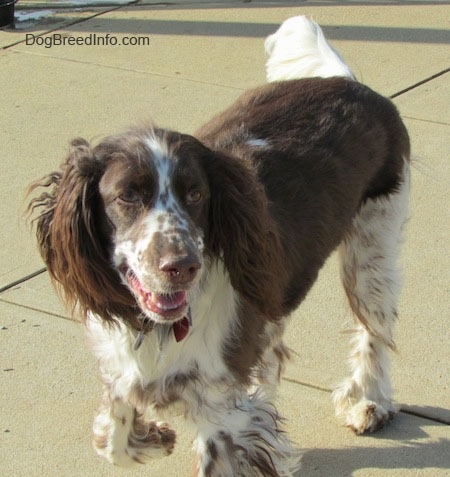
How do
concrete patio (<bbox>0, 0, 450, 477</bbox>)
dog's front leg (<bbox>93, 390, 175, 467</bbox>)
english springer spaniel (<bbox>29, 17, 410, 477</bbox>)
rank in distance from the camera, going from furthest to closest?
1. concrete patio (<bbox>0, 0, 450, 477</bbox>)
2. dog's front leg (<bbox>93, 390, 175, 467</bbox>)
3. english springer spaniel (<bbox>29, 17, 410, 477</bbox>)

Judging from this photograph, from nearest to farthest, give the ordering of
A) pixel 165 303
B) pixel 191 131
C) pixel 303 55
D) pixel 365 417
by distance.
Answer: pixel 165 303 → pixel 365 417 → pixel 303 55 → pixel 191 131

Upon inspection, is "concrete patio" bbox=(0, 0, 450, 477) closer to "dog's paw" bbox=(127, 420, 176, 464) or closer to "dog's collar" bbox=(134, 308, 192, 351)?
"dog's paw" bbox=(127, 420, 176, 464)

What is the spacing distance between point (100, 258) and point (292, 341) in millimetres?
1606

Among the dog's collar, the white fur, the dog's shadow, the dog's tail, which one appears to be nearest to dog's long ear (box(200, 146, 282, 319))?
the white fur

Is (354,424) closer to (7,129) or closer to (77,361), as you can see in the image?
(77,361)

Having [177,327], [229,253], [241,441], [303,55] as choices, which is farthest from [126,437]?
[303,55]

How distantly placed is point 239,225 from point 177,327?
401mm

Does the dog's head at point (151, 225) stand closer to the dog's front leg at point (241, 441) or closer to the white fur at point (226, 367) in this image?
the white fur at point (226, 367)

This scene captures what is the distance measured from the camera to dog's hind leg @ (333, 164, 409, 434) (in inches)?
179

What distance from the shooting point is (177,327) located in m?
3.54

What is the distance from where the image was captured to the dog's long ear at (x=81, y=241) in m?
3.44

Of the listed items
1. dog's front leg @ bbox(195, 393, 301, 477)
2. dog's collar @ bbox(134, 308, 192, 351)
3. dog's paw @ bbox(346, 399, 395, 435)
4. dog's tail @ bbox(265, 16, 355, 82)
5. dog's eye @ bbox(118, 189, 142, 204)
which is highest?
dog's eye @ bbox(118, 189, 142, 204)

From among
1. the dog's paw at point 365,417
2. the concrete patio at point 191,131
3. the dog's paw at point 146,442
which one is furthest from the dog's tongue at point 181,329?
the dog's paw at point 365,417

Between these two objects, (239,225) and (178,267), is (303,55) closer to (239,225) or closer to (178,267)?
(239,225)
